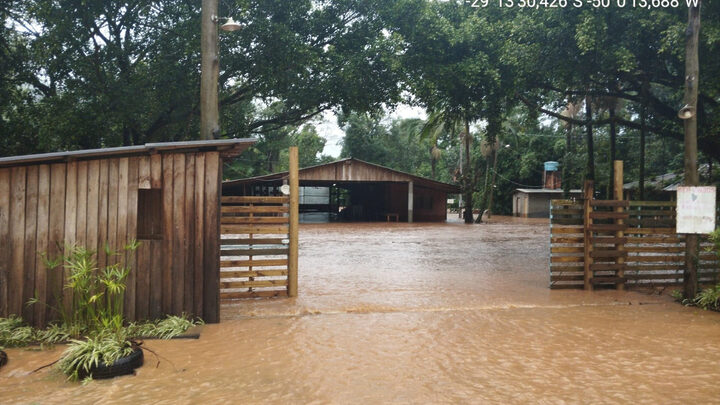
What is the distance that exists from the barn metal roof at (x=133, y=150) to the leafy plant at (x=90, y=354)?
2309 mm

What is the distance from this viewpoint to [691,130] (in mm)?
8289

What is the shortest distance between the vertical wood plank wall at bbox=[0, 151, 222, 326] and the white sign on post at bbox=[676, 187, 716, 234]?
23.3 ft

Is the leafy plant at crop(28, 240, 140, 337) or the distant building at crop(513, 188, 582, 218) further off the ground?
the distant building at crop(513, 188, 582, 218)

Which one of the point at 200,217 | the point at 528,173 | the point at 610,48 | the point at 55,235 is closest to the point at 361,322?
the point at 200,217

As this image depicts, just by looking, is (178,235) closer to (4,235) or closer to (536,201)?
(4,235)

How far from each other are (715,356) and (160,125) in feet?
50.7

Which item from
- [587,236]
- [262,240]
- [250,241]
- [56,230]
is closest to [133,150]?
[56,230]

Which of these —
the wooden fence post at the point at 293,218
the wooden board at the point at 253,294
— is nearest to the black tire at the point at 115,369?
the wooden board at the point at 253,294

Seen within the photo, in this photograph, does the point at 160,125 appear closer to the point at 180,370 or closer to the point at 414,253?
the point at 414,253

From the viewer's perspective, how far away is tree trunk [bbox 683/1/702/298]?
8156mm

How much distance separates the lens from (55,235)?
615 centimetres

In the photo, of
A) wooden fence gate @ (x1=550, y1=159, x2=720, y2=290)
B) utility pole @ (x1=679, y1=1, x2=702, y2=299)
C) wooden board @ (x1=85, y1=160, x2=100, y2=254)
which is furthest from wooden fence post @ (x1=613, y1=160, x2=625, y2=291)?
wooden board @ (x1=85, y1=160, x2=100, y2=254)

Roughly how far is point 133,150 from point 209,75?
2.65 meters

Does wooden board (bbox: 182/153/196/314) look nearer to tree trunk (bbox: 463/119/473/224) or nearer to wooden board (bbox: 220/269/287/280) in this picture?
wooden board (bbox: 220/269/287/280)
